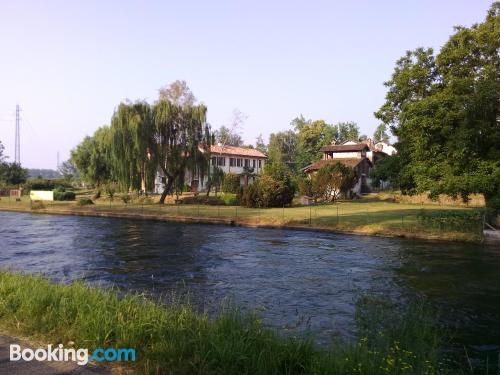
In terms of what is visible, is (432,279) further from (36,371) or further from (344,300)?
(36,371)

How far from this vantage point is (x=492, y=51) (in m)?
26.5

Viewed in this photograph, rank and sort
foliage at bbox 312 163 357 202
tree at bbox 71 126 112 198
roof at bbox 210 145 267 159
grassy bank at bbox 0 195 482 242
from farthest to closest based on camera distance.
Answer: roof at bbox 210 145 267 159
tree at bbox 71 126 112 198
foliage at bbox 312 163 357 202
grassy bank at bbox 0 195 482 242

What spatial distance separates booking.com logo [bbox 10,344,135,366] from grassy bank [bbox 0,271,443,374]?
0.17m

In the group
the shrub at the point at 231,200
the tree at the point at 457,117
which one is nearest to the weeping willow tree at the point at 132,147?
the shrub at the point at 231,200

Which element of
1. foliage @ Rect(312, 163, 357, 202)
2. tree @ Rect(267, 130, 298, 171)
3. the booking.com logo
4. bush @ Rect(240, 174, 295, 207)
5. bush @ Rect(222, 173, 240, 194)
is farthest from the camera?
tree @ Rect(267, 130, 298, 171)

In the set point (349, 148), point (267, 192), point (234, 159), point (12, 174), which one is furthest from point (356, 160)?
point (12, 174)

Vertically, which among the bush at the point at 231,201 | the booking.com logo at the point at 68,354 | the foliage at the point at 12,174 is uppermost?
the foliage at the point at 12,174

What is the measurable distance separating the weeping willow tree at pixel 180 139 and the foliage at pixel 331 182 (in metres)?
13.9

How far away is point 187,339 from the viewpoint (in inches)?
250

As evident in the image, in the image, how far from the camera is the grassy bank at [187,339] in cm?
565

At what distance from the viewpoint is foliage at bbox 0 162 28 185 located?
79438 millimetres

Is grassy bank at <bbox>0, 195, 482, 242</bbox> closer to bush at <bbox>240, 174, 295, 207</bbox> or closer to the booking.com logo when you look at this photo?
bush at <bbox>240, 174, 295, 207</bbox>

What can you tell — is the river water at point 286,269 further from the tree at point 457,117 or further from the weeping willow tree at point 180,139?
the weeping willow tree at point 180,139

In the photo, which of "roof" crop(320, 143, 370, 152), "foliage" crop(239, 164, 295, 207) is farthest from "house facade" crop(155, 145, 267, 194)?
"foliage" crop(239, 164, 295, 207)
